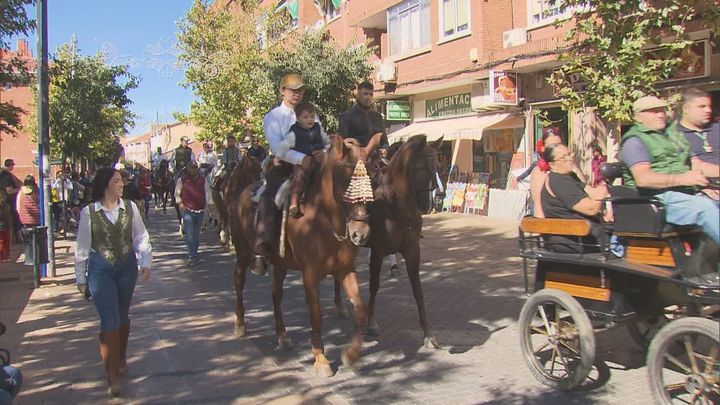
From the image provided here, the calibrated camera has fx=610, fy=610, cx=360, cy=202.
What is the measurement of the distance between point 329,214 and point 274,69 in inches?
581

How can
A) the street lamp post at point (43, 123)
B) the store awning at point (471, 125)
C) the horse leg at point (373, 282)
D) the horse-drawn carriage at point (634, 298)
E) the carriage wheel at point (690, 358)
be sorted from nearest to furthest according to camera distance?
the carriage wheel at point (690, 358)
the horse-drawn carriage at point (634, 298)
the horse leg at point (373, 282)
the street lamp post at point (43, 123)
the store awning at point (471, 125)

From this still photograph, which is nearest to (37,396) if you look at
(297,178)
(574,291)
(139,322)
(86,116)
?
(139,322)

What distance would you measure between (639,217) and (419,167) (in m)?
2.24

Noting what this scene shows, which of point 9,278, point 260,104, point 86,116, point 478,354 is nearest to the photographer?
point 478,354

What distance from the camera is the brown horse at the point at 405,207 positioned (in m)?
6.18

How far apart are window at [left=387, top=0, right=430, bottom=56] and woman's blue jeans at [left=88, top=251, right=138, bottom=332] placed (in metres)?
18.3

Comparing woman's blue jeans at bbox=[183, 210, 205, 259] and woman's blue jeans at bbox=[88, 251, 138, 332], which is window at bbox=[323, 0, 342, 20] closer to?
woman's blue jeans at bbox=[183, 210, 205, 259]

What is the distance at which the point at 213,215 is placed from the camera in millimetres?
18344

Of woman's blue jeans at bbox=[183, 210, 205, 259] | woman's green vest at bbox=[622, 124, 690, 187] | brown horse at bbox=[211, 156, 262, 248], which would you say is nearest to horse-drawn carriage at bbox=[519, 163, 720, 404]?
woman's green vest at bbox=[622, 124, 690, 187]

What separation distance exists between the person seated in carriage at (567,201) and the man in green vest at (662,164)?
400mm

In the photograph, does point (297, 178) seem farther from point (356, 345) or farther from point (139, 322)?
point (139, 322)

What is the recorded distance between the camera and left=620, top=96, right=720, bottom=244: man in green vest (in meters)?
4.36

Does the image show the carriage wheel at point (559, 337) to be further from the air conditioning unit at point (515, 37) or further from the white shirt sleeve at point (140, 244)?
the air conditioning unit at point (515, 37)

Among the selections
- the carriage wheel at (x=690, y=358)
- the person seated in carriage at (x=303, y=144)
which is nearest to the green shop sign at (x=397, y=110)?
the person seated in carriage at (x=303, y=144)
